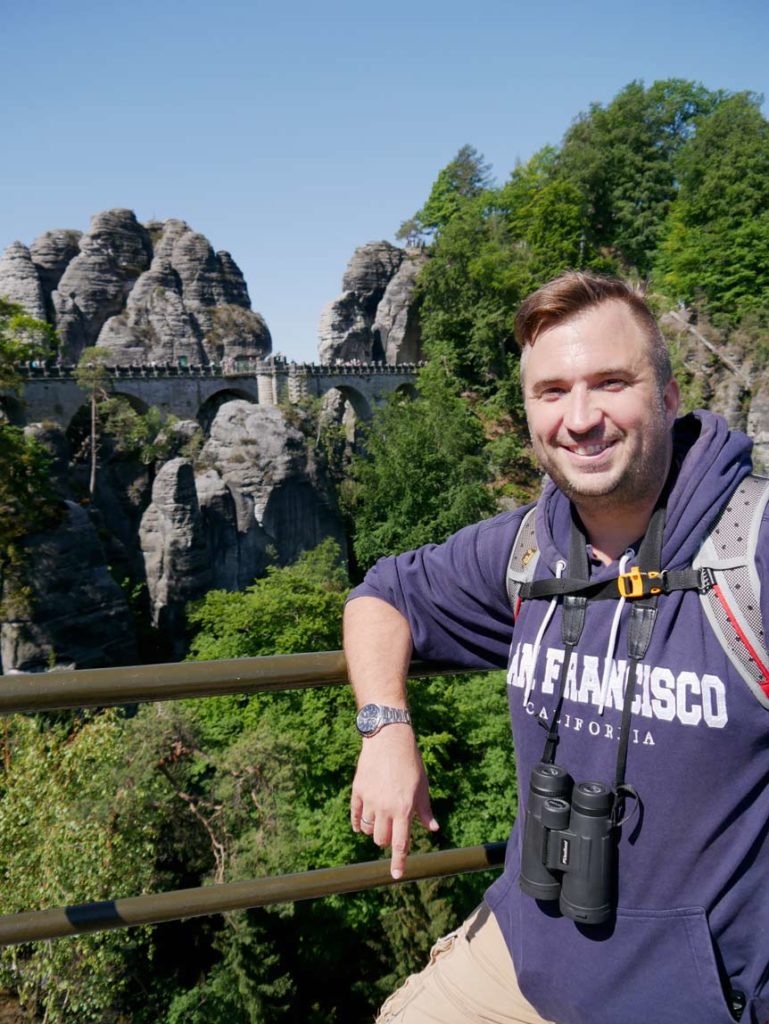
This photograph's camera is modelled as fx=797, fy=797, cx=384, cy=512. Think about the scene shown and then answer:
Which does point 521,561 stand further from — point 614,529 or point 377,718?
point 377,718

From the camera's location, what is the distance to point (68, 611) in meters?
19.3

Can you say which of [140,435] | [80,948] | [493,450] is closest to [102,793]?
[80,948]

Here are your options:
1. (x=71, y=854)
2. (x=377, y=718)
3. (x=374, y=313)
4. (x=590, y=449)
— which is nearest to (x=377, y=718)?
(x=377, y=718)

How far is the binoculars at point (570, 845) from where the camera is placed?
53.5 inches

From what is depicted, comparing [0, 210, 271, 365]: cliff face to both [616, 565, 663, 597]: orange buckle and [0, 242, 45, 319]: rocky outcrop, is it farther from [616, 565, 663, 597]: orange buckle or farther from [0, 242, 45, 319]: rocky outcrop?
[616, 565, 663, 597]: orange buckle

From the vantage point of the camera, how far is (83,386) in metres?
28.1

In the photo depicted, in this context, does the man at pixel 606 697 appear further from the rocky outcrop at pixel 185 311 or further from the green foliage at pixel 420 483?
the rocky outcrop at pixel 185 311

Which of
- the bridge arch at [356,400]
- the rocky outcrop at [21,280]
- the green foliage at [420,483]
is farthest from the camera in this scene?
the bridge arch at [356,400]

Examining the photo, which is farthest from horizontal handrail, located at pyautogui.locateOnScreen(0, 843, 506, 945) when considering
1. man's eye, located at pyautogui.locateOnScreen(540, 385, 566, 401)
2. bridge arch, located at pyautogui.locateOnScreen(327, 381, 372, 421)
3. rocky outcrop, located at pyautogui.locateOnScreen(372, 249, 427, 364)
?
rocky outcrop, located at pyautogui.locateOnScreen(372, 249, 427, 364)

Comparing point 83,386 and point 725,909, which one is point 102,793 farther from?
point 83,386

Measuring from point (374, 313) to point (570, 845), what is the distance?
42.3m

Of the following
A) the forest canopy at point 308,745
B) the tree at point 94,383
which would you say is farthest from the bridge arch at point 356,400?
the tree at point 94,383

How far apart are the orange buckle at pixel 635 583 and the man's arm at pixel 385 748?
0.52 meters

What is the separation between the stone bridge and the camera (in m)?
28.0
